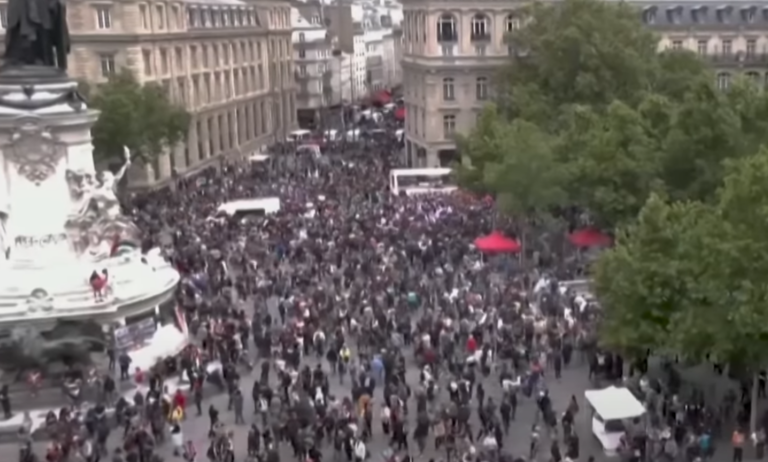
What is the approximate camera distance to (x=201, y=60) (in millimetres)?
85188

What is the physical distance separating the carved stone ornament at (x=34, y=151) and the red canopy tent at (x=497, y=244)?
18659 mm

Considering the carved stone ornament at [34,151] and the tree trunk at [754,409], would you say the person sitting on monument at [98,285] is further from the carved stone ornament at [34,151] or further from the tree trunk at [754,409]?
the tree trunk at [754,409]

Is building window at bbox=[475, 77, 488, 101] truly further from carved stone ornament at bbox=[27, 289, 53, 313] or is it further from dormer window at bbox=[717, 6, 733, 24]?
carved stone ornament at bbox=[27, 289, 53, 313]

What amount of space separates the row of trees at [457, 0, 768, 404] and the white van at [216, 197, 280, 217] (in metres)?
9.78

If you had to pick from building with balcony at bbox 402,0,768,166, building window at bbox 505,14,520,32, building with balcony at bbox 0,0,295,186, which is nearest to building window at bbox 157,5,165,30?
building with balcony at bbox 0,0,295,186

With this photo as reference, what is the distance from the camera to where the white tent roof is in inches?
1040

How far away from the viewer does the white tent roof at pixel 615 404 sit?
26.4m

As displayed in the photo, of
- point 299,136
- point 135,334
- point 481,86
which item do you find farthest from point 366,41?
point 135,334

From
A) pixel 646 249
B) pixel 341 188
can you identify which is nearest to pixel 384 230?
pixel 341 188

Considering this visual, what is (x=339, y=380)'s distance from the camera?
3266cm

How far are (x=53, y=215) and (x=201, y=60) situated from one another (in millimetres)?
52505

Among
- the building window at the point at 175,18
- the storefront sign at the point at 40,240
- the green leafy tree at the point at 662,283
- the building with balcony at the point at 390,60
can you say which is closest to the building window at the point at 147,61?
the building window at the point at 175,18

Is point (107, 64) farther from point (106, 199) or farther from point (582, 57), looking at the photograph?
point (106, 199)

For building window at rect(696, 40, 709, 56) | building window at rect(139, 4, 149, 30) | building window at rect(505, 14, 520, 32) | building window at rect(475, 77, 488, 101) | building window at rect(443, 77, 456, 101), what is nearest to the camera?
building window at rect(139, 4, 149, 30)
